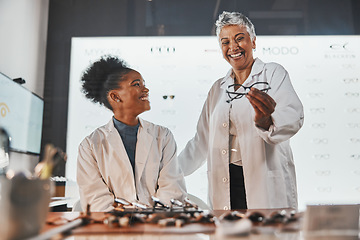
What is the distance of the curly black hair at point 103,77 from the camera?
7.02ft

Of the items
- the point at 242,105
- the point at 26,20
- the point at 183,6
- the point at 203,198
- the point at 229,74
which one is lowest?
the point at 203,198

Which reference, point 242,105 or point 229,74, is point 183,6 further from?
point 242,105

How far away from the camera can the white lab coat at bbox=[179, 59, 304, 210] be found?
200 centimetres

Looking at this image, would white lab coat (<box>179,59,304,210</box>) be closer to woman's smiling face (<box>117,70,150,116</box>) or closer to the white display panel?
the white display panel

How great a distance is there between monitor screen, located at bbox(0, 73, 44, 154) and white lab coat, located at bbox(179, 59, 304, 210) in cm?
101

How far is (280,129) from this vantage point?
6.14 ft

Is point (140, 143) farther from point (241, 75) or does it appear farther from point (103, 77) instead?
point (241, 75)

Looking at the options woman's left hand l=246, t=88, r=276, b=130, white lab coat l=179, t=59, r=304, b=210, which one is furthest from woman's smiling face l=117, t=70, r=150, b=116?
woman's left hand l=246, t=88, r=276, b=130

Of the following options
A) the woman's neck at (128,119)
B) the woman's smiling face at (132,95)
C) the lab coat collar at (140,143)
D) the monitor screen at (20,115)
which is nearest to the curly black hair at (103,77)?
the woman's smiling face at (132,95)

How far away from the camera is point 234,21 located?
7.79 feet

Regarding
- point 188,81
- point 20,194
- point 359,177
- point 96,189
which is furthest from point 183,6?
point 20,194

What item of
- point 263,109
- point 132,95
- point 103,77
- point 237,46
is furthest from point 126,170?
point 237,46

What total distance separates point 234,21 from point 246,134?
2.61 ft

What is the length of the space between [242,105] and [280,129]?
365 mm
